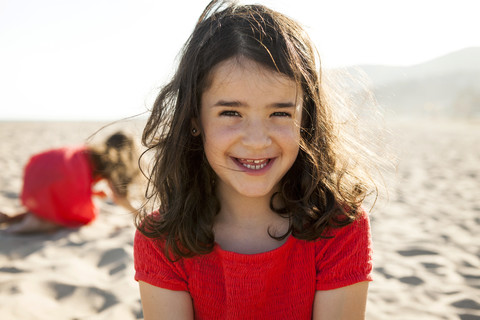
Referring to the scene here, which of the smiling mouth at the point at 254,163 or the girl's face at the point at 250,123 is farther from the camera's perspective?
the smiling mouth at the point at 254,163

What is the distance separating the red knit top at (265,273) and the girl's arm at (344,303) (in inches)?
1.2

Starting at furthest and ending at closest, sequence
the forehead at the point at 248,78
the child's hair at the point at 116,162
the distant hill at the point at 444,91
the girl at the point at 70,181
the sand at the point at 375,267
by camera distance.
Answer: the distant hill at the point at 444,91
the child's hair at the point at 116,162
the girl at the point at 70,181
the sand at the point at 375,267
the forehead at the point at 248,78

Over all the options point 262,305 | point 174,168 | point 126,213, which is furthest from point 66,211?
point 262,305

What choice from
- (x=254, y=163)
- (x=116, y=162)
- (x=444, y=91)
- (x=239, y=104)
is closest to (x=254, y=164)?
(x=254, y=163)

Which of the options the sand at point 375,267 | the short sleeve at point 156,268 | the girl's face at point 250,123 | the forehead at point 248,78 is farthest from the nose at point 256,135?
the sand at point 375,267

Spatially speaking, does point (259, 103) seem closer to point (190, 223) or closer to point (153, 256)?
point (190, 223)

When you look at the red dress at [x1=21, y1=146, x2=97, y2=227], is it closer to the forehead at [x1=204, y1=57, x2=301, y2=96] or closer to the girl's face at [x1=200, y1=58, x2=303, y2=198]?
the girl's face at [x1=200, y1=58, x2=303, y2=198]

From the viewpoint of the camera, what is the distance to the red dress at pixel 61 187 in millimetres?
3354

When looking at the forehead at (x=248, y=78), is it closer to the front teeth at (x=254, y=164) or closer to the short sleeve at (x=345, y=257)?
the front teeth at (x=254, y=164)

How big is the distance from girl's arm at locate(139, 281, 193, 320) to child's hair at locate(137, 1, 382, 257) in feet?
0.53

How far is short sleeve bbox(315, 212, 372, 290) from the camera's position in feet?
4.72

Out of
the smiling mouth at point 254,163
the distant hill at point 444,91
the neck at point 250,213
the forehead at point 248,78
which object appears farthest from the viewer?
the distant hill at point 444,91

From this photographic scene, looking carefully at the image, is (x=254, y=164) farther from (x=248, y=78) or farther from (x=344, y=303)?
(x=344, y=303)

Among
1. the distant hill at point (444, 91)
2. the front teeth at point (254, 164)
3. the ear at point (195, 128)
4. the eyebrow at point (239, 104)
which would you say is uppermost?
the eyebrow at point (239, 104)
